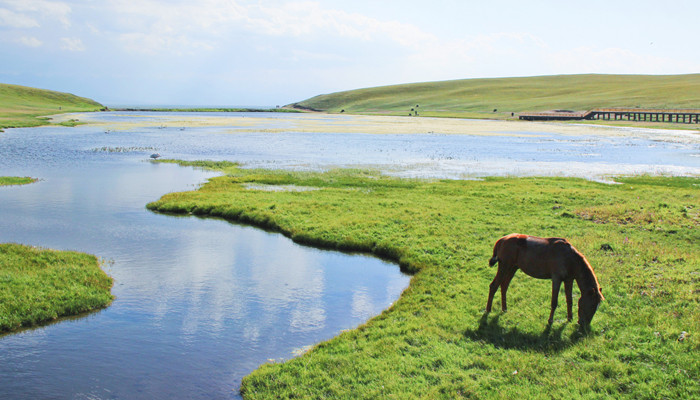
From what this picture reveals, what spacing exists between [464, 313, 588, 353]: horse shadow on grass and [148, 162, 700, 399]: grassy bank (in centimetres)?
4

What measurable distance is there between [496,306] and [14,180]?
3359 cm

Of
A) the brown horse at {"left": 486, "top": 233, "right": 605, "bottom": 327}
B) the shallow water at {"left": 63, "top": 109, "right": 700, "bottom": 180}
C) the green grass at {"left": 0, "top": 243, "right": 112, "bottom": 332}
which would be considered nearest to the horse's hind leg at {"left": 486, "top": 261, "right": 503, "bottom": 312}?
the brown horse at {"left": 486, "top": 233, "right": 605, "bottom": 327}

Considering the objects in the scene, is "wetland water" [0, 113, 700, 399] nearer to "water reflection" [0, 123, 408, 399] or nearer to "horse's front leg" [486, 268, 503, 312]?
A: "water reflection" [0, 123, 408, 399]

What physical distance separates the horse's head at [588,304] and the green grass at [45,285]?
40.7 feet

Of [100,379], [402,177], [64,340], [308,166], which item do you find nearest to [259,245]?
[64,340]

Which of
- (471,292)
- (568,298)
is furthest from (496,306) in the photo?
(568,298)

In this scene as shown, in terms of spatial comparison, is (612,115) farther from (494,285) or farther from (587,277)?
(587,277)

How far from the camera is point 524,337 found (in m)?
11.4

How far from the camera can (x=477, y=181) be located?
3572 cm

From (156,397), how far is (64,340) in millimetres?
3938

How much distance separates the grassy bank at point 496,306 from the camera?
9.64 metres

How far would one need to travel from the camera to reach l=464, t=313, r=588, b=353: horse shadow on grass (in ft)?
35.6

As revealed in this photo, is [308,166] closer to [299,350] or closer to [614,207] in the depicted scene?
[614,207]

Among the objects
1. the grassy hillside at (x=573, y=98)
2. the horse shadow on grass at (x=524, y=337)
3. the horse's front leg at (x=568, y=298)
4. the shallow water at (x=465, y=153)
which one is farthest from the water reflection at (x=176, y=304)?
the grassy hillside at (x=573, y=98)
